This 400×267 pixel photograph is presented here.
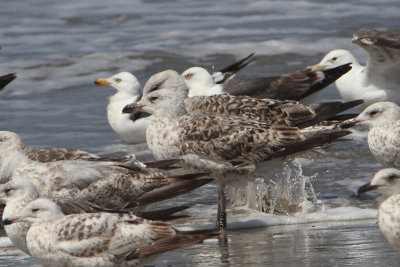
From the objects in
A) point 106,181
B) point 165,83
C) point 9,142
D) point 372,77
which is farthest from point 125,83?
point 106,181

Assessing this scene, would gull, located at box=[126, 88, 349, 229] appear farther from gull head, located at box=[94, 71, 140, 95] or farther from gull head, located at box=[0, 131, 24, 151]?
gull head, located at box=[94, 71, 140, 95]

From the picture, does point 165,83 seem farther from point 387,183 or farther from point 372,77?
point 387,183

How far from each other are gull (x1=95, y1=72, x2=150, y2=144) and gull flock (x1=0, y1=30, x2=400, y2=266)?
3.38 feet

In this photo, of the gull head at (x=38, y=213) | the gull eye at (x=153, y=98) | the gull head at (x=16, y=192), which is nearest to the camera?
the gull head at (x=38, y=213)

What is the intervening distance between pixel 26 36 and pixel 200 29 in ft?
12.1

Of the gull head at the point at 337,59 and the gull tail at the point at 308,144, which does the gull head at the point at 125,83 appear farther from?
the gull tail at the point at 308,144

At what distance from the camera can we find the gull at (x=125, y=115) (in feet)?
35.1

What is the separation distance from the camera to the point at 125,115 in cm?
1080

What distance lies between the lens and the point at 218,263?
219 inches

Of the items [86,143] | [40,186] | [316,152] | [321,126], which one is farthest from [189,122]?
[86,143]

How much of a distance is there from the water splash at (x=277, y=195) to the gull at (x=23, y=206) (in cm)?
185

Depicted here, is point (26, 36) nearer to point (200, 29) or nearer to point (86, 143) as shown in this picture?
point (200, 29)

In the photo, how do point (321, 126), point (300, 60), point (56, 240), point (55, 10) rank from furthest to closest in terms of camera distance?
1. point (55, 10)
2. point (300, 60)
3. point (321, 126)
4. point (56, 240)

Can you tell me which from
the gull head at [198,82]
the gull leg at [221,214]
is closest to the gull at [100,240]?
the gull leg at [221,214]
